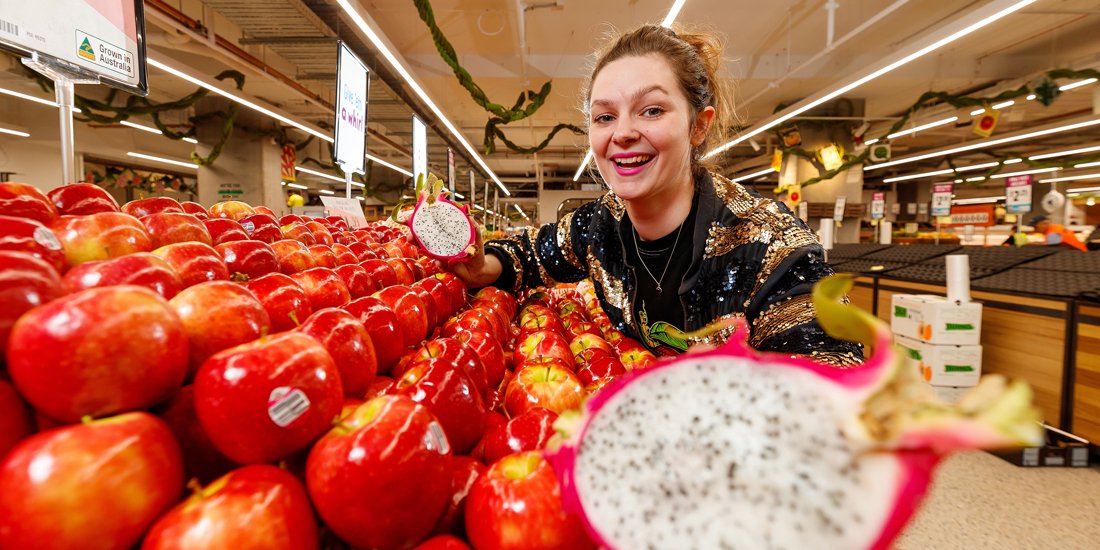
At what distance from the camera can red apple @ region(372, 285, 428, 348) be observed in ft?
4.04

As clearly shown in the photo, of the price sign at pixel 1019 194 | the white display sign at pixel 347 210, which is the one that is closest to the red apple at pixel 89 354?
the white display sign at pixel 347 210

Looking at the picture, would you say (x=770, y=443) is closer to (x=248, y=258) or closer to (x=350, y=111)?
(x=248, y=258)

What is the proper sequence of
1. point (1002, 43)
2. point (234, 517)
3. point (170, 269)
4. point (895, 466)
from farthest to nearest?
point (1002, 43)
point (170, 269)
point (234, 517)
point (895, 466)

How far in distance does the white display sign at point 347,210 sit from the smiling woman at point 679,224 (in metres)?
1.69

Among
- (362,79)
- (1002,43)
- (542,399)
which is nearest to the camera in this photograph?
(542,399)

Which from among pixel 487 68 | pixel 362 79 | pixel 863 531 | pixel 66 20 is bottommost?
pixel 863 531

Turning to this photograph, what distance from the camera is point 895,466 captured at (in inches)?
14.2

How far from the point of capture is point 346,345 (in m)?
0.80

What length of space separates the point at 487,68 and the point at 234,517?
9234 millimetres

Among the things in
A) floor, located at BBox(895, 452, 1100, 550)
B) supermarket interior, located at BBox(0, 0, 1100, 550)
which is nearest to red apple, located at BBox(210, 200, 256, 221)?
supermarket interior, located at BBox(0, 0, 1100, 550)

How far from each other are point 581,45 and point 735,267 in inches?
314

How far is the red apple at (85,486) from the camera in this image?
46cm

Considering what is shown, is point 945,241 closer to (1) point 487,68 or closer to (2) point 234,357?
(1) point 487,68

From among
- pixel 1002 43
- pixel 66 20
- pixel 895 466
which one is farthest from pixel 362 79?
pixel 1002 43
